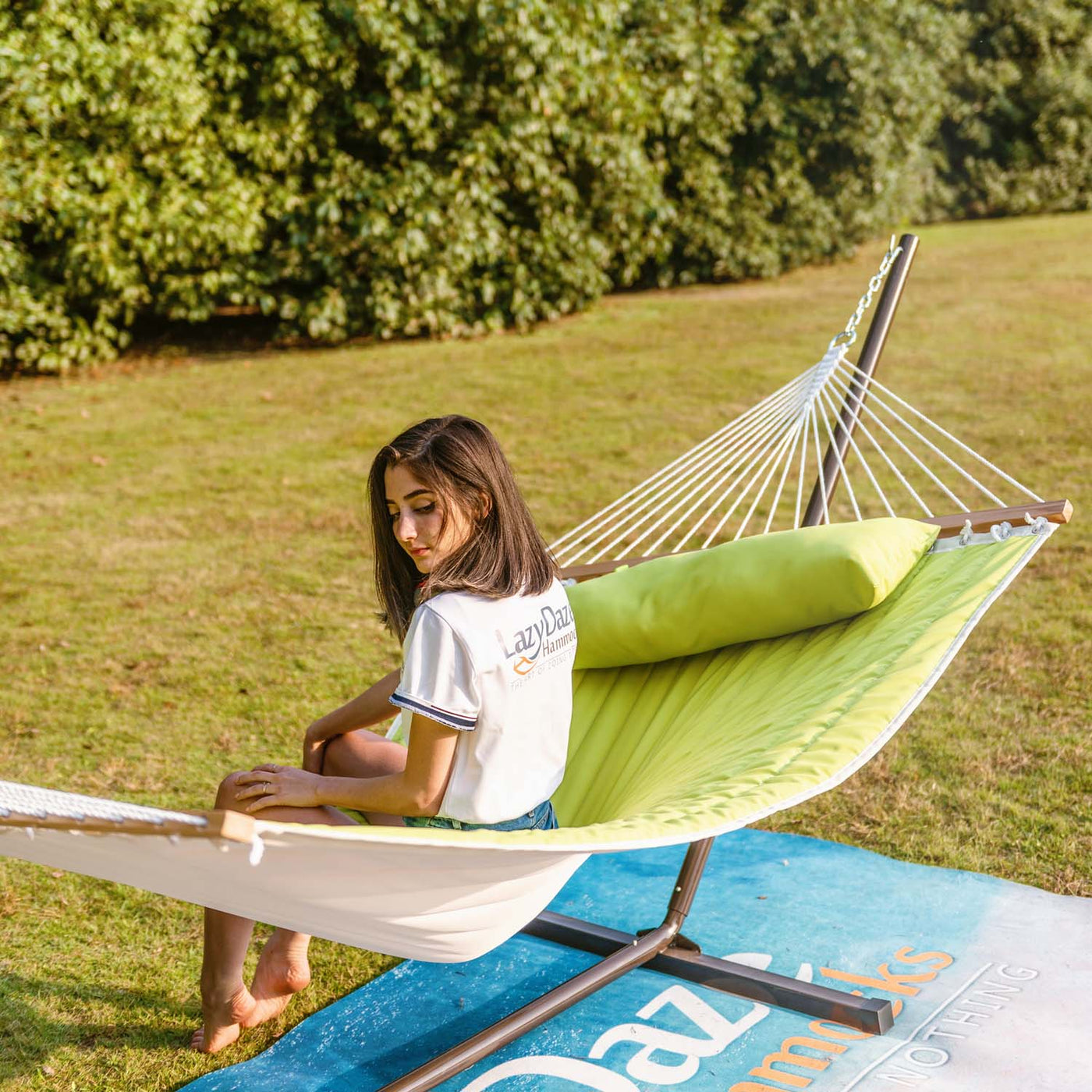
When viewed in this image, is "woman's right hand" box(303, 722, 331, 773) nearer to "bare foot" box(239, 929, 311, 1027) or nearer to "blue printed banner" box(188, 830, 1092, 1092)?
"bare foot" box(239, 929, 311, 1027)

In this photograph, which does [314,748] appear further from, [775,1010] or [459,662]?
[775,1010]

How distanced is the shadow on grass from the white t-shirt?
0.86 m

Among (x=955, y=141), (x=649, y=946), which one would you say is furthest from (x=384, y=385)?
(x=955, y=141)

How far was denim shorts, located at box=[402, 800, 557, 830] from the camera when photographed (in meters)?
1.77

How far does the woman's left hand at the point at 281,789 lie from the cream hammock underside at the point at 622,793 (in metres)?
0.20

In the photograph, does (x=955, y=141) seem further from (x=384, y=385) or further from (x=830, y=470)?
(x=830, y=470)

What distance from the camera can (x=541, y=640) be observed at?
5.75ft

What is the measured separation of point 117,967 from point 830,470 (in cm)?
173

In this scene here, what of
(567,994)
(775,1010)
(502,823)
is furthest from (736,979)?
(502,823)

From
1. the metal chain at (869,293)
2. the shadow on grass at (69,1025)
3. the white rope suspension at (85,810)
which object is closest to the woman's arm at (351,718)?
the shadow on grass at (69,1025)

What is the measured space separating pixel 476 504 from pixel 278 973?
864 mm

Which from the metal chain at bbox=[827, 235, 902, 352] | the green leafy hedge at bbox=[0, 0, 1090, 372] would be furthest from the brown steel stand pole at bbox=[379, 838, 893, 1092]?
the green leafy hedge at bbox=[0, 0, 1090, 372]

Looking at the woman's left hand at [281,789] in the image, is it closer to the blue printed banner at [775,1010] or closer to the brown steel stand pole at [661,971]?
the brown steel stand pole at [661,971]

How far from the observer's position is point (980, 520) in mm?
2273
